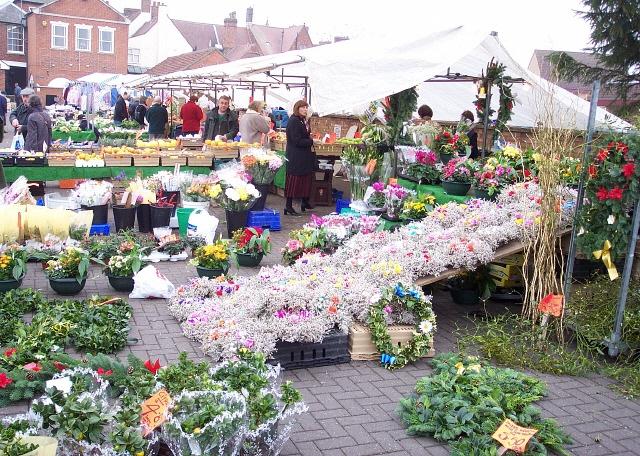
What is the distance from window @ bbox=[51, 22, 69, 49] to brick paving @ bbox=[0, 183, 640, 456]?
44048 millimetres

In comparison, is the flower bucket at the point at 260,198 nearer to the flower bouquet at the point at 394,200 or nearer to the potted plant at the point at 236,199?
the potted plant at the point at 236,199

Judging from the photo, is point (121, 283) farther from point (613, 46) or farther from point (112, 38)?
point (112, 38)

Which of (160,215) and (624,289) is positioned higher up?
(624,289)

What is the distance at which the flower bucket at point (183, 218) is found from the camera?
362 inches

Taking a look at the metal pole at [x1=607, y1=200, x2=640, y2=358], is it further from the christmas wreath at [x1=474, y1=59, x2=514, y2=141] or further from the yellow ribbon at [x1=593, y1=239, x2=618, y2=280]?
the christmas wreath at [x1=474, y1=59, x2=514, y2=141]

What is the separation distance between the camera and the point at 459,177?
7.76 meters

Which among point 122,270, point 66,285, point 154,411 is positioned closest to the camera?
point 154,411

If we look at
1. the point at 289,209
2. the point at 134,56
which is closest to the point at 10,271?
the point at 289,209

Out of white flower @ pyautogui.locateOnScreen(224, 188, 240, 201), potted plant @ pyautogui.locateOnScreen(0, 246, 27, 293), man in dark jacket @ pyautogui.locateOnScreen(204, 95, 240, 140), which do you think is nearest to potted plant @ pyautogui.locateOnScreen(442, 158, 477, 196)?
white flower @ pyautogui.locateOnScreen(224, 188, 240, 201)

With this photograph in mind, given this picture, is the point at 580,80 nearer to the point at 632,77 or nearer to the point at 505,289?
the point at 632,77

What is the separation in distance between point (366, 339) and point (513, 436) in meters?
1.75

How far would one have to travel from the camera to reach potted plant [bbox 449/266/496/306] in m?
6.72

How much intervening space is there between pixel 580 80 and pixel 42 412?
43.0 ft

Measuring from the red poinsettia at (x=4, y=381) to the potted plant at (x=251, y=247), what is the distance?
380 cm
